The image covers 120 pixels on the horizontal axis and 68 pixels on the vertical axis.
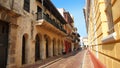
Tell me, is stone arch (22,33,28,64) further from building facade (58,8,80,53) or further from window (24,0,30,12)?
building facade (58,8,80,53)

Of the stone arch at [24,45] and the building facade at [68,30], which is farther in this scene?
the building facade at [68,30]

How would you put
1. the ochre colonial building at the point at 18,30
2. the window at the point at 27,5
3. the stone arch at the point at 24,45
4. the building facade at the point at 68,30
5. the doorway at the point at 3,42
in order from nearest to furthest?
the doorway at the point at 3,42 → the ochre colonial building at the point at 18,30 → the stone arch at the point at 24,45 → the window at the point at 27,5 → the building facade at the point at 68,30

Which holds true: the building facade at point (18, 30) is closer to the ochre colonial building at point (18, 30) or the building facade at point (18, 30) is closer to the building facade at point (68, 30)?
the ochre colonial building at point (18, 30)

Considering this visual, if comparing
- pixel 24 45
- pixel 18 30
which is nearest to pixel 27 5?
pixel 18 30

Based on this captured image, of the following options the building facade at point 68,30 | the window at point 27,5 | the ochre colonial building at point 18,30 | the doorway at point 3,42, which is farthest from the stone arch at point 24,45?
the building facade at point 68,30

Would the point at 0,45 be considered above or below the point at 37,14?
below

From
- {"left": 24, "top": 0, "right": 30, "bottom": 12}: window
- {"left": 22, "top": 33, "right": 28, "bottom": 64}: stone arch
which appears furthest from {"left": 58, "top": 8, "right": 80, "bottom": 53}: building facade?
{"left": 22, "top": 33, "right": 28, "bottom": 64}: stone arch

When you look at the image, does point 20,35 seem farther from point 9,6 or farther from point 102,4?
point 102,4

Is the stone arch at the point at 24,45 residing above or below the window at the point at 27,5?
below

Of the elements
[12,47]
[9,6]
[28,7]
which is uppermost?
[28,7]

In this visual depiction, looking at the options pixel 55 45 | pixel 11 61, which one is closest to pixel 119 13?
pixel 11 61

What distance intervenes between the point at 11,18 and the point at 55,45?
17298 mm

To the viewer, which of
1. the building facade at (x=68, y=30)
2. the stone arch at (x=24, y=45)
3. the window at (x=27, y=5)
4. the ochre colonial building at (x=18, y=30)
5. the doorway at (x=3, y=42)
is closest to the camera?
the doorway at (x=3, y=42)

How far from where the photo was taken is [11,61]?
37.4 ft
